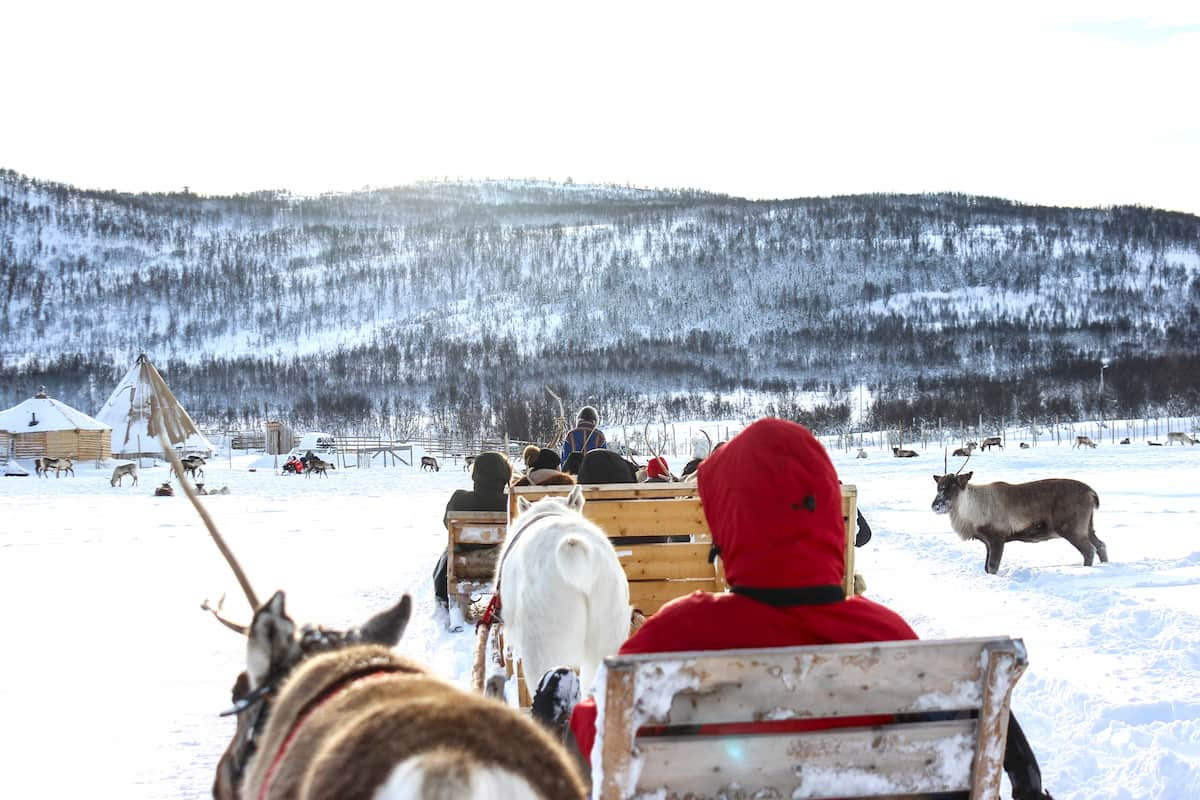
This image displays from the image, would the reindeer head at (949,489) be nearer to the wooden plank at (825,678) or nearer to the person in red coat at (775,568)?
the person in red coat at (775,568)

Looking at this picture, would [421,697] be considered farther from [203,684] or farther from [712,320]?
[712,320]

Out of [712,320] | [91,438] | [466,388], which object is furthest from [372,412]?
[712,320]

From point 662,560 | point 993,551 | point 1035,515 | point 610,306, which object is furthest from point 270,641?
point 610,306

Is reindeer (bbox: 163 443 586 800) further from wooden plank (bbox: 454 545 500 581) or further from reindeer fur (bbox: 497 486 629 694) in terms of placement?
wooden plank (bbox: 454 545 500 581)

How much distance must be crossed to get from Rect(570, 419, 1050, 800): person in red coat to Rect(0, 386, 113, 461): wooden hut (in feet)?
174

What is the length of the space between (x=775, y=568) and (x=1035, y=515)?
9.32 m

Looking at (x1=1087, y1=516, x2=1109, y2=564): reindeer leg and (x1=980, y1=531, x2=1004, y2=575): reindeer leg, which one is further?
(x1=1087, y1=516, x2=1109, y2=564): reindeer leg

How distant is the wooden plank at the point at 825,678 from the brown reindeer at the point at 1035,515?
876 centimetres

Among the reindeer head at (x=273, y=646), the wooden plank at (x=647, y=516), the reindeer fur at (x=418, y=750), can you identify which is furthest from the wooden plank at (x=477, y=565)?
the reindeer fur at (x=418, y=750)

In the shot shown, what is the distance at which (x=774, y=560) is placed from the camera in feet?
7.96

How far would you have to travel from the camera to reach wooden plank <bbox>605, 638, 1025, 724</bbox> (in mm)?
2109

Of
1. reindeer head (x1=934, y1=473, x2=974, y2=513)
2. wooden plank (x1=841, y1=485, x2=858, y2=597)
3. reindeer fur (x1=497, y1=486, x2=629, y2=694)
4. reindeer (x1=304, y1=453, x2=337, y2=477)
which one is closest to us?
reindeer fur (x1=497, y1=486, x2=629, y2=694)

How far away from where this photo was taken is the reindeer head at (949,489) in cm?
1141

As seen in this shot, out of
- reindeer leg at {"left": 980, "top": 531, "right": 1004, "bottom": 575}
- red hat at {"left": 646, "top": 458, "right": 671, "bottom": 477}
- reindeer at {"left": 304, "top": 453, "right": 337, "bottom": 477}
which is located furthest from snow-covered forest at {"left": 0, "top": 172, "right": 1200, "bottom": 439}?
red hat at {"left": 646, "top": 458, "right": 671, "bottom": 477}
